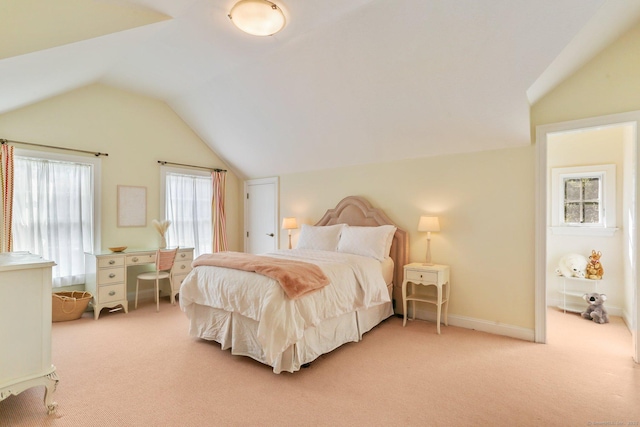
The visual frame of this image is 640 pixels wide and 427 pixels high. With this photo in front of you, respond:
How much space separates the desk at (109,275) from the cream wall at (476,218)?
3.35 metres

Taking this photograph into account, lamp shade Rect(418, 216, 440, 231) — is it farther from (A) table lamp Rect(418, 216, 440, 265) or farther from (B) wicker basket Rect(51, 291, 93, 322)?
(B) wicker basket Rect(51, 291, 93, 322)

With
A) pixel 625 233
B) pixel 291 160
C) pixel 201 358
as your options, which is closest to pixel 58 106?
pixel 291 160

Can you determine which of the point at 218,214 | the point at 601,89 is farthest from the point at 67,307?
the point at 601,89

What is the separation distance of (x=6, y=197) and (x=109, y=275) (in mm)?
1388

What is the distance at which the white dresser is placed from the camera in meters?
1.90

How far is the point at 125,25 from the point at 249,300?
96.3 inches

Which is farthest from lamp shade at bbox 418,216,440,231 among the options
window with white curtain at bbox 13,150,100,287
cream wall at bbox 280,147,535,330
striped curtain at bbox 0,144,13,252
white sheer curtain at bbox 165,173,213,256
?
striped curtain at bbox 0,144,13,252

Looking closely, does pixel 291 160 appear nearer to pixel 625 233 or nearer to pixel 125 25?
pixel 125 25

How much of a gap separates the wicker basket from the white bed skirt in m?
1.68

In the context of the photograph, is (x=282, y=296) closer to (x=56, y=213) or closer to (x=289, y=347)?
(x=289, y=347)

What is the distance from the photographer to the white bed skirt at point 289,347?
254 centimetres

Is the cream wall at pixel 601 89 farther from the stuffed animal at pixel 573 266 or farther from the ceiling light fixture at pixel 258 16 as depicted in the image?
the ceiling light fixture at pixel 258 16

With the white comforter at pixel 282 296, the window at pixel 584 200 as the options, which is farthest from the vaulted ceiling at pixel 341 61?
the white comforter at pixel 282 296

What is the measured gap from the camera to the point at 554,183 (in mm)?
4355
